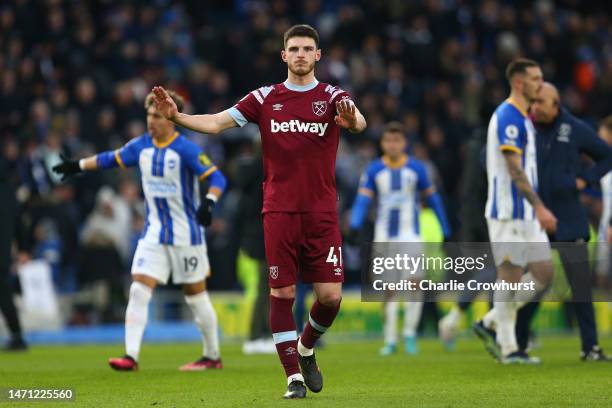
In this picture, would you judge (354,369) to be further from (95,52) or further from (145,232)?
(95,52)

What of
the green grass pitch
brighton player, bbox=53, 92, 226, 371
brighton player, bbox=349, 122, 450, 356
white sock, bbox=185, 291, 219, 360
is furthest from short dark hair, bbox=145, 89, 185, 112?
brighton player, bbox=349, 122, 450, 356

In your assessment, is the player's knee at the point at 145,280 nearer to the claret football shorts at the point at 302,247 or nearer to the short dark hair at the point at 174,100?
the short dark hair at the point at 174,100

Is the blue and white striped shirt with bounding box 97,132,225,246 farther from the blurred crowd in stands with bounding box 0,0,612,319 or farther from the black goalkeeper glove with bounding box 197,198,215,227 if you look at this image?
the blurred crowd in stands with bounding box 0,0,612,319

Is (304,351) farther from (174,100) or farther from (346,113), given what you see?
(174,100)

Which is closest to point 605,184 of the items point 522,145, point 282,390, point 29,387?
point 522,145

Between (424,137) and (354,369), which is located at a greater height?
(424,137)

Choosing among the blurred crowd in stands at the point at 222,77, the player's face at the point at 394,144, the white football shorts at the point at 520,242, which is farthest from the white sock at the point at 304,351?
the player's face at the point at 394,144

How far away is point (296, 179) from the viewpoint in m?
8.09

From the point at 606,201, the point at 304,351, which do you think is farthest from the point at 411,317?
the point at 304,351

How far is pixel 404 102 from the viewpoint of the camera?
23.4 meters

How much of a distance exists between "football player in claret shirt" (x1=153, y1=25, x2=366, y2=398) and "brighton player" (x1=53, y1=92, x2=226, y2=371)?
2.70 m

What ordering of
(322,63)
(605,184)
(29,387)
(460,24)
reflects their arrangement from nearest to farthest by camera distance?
(29,387), (605,184), (322,63), (460,24)

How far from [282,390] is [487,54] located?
60.5ft

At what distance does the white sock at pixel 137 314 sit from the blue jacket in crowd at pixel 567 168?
3759mm
